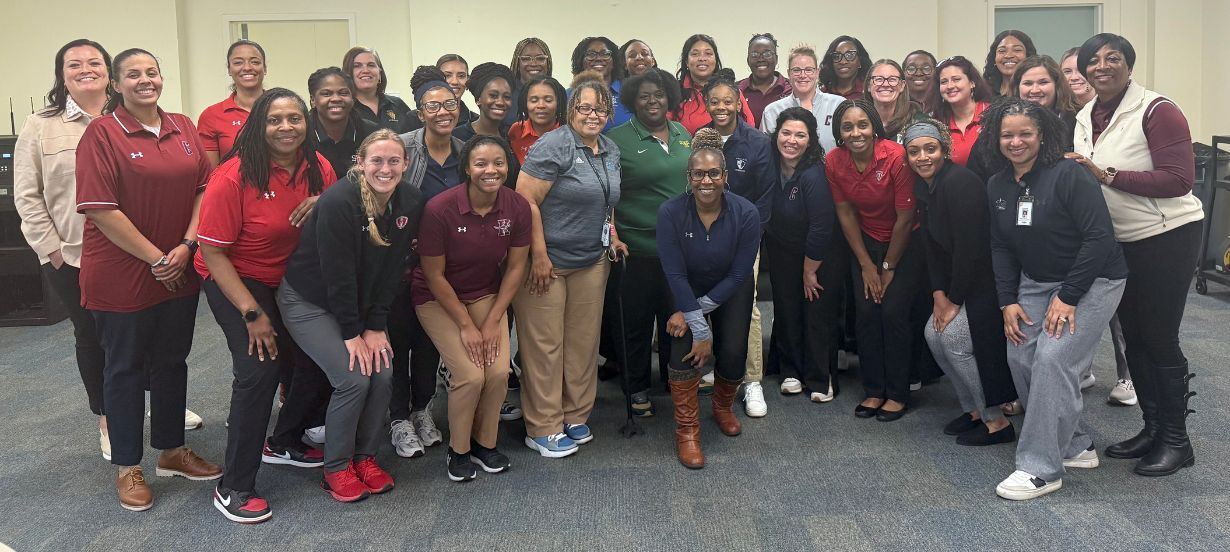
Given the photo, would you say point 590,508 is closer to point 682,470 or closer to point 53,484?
point 682,470

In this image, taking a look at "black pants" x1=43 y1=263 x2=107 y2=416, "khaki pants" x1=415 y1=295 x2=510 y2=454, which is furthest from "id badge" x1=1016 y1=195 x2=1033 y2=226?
"black pants" x1=43 y1=263 x2=107 y2=416

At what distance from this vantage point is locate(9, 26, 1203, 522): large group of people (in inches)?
105

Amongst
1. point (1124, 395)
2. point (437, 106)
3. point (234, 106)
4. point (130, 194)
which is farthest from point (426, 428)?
point (1124, 395)

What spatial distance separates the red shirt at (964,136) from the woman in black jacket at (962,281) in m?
0.23

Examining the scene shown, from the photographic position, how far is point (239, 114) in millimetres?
3361

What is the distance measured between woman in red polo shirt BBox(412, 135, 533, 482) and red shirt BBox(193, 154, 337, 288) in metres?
0.40

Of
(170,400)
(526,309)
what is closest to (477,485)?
(526,309)

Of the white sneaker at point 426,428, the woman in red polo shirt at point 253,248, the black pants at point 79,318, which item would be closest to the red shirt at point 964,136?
the white sneaker at point 426,428

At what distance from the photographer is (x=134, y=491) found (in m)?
2.79

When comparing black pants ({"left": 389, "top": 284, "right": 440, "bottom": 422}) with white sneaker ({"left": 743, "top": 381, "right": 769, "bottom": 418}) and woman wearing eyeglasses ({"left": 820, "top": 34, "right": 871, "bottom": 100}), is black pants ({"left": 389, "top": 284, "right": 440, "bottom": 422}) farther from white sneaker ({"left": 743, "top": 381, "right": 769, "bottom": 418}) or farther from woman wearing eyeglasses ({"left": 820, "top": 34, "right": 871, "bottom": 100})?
woman wearing eyeglasses ({"left": 820, "top": 34, "right": 871, "bottom": 100})

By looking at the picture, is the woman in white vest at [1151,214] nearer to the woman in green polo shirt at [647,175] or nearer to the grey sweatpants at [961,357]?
the grey sweatpants at [961,357]

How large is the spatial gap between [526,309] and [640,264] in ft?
1.64

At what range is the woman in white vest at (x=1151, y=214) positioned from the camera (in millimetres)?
2682

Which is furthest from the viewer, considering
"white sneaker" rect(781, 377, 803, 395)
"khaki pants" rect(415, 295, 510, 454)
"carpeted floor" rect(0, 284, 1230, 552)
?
"white sneaker" rect(781, 377, 803, 395)
